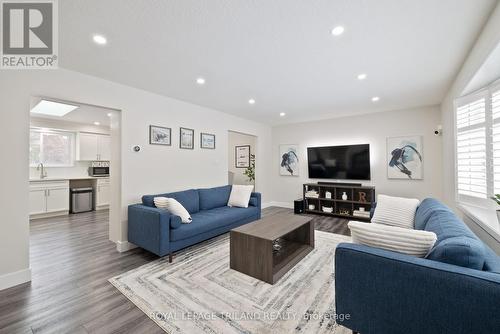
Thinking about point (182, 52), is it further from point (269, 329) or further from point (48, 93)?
point (269, 329)

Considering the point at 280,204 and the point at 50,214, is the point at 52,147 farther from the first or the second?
the point at 280,204

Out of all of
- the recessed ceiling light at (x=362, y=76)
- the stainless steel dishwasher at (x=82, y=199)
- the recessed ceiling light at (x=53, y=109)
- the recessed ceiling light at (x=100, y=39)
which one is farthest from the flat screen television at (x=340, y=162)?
the stainless steel dishwasher at (x=82, y=199)

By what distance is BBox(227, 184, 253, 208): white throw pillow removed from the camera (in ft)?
13.6

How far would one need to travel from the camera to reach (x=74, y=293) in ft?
6.67

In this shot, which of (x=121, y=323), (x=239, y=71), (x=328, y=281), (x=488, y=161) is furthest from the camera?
(x=239, y=71)

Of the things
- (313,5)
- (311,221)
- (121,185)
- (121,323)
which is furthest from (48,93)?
(311,221)

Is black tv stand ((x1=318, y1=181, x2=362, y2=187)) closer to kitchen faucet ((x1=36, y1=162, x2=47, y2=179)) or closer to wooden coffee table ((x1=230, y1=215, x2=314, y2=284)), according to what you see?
wooden coffee table ((x1=230, y1=215, x2=314, y2=284))

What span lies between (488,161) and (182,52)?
3779 mm

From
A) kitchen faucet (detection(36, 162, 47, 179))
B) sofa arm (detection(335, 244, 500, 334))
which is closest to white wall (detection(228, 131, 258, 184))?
kitchen faucet (detection(36, 162, 47, 179))

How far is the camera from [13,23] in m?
1.74

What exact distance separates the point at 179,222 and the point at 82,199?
4523 mm

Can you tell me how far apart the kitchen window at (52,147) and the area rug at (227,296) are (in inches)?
202

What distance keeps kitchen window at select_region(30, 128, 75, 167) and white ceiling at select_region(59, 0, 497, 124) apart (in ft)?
13.8

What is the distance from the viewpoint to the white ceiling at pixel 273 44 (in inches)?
64.1
